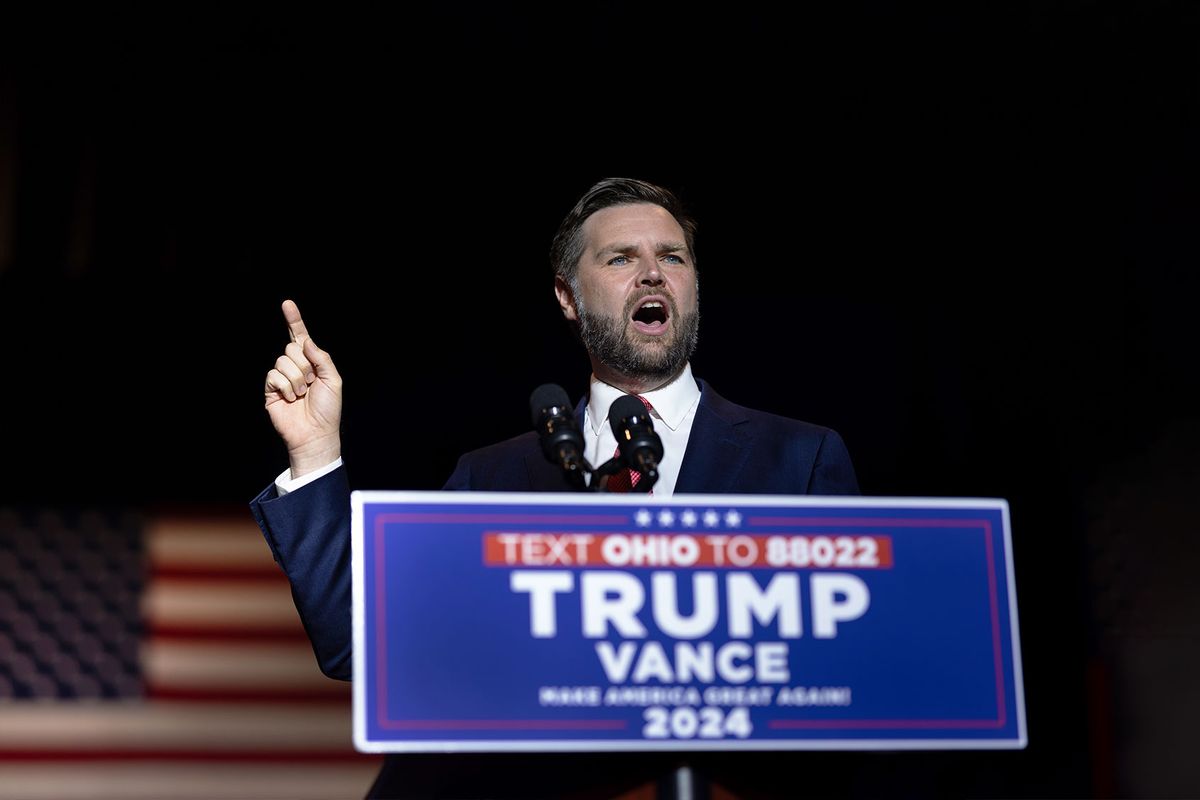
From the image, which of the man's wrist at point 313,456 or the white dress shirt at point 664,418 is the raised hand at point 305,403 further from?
the white dress shirt at point 664,418

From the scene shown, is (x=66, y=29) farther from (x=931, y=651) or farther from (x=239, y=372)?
(x=931, y=651)

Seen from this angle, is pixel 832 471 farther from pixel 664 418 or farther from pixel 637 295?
pixel 637 295

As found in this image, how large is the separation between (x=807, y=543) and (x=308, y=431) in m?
0.62

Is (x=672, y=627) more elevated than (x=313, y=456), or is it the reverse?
(x=313, y=456)

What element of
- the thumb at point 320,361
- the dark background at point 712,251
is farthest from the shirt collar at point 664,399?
the dark background at point 712,251

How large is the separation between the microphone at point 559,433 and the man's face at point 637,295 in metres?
0.51

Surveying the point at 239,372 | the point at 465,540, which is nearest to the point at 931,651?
the point at 465,540

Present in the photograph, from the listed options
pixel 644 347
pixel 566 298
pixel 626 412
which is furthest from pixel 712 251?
pixel 626 412

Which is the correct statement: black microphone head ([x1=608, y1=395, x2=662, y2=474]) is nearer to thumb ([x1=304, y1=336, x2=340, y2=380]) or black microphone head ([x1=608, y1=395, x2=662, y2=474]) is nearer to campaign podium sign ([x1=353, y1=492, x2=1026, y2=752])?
campaign podium sign ([x1=353, y1=492, x2=1026, y2=752])

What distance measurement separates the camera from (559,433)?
4.18ft

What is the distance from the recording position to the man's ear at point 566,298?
2064 mm

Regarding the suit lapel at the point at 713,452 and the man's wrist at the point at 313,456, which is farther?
the suit lapel at the point at 713,452

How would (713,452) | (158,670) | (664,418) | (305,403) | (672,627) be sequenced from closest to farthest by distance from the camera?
(672,627), (305,403), (713,452), (664,418), (158,670)

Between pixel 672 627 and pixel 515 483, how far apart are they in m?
0.62
